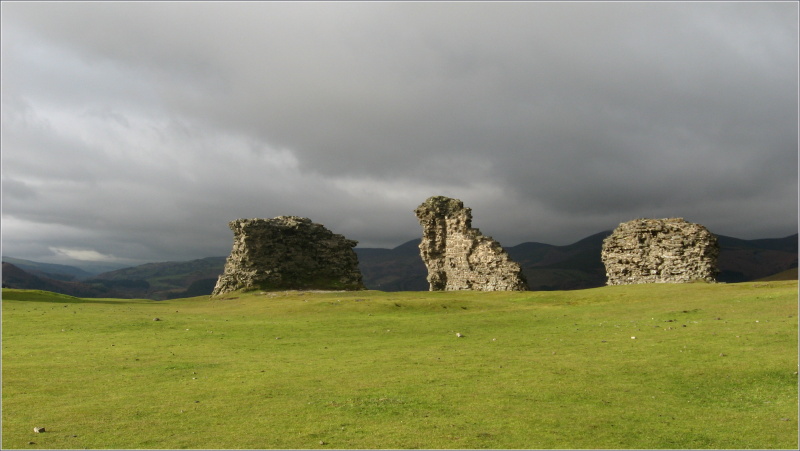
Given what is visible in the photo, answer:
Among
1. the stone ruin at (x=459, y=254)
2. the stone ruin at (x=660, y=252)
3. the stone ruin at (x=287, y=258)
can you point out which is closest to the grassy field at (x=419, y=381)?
the stone ruin at (x=660, y=252)

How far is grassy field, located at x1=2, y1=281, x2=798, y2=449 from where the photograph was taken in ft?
35.1

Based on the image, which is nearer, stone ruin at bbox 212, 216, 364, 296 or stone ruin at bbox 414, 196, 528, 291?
stone ruin at bbox 414, 196, 528, 291

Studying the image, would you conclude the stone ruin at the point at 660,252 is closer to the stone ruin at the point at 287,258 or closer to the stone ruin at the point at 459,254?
the stone ruin at the point at 459,254

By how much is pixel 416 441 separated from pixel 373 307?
80.9 feet

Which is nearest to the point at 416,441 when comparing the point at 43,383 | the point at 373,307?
the point at 43,383

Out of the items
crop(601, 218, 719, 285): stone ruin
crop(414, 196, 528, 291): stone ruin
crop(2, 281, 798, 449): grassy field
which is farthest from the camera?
crop(414, 196, 528, 291): stone ruin

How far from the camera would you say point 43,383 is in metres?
14.9

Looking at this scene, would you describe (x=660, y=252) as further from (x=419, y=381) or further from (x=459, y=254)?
(x=419, y=381)

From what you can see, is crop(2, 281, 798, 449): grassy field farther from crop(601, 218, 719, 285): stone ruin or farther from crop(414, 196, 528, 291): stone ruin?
crop(414, 196, 528, 291): stone ruin

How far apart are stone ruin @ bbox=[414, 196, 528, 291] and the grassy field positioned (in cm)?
2329

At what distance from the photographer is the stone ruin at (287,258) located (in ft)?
193

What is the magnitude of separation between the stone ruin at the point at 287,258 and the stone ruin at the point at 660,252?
96.8 feet

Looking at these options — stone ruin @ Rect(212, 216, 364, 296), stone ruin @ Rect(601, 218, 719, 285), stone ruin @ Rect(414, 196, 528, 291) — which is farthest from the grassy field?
stone ruin @ Rect(212, 216, 364, 296)

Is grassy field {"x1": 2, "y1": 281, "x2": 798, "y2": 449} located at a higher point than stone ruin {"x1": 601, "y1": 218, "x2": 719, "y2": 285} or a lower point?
lower
